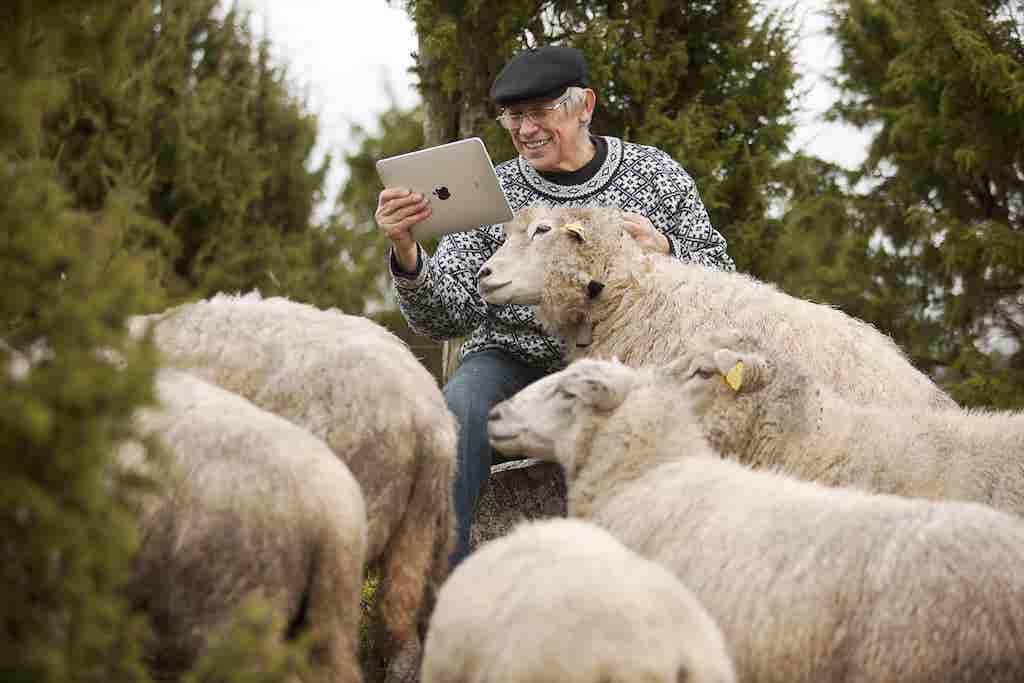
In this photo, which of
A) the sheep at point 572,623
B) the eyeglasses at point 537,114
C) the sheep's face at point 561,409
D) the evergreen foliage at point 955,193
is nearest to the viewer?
the sheep at point 572,623

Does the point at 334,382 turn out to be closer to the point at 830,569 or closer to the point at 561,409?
the point at 561,409

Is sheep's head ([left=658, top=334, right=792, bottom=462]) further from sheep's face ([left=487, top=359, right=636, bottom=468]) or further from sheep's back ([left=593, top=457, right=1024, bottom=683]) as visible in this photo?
sheep's back ([left=593, top=457, right=1024, bottom=683])

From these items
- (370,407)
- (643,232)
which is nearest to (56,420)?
(370,407)

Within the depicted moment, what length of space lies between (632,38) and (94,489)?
6550 millimetres

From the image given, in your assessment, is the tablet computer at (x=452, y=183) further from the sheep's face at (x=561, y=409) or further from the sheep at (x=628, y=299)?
the sheep's face at (x=561, y=409)

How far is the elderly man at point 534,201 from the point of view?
5801 mm

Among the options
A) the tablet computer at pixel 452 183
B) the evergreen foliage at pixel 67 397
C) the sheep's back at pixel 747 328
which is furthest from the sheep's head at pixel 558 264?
the evergreen foliage at pixel 67 397

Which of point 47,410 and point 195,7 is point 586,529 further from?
point 195,7

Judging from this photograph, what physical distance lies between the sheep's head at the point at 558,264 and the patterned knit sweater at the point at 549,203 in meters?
0.36

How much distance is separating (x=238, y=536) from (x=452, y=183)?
2.52m

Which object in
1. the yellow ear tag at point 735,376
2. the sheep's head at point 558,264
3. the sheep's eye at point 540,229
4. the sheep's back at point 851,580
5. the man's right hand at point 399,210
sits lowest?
the sheep's back at point 851,580

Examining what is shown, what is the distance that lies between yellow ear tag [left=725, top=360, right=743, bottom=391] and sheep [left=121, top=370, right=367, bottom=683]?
1667 millimetres

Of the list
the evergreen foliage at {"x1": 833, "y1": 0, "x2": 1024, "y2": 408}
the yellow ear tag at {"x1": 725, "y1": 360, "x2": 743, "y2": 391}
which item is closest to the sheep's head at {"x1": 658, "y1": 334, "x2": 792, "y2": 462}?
the yellow ear tag at {"x1": 725, "y1": 360, "x2": 743, "y2": 391}

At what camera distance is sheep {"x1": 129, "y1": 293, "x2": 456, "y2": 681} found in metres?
3.75
